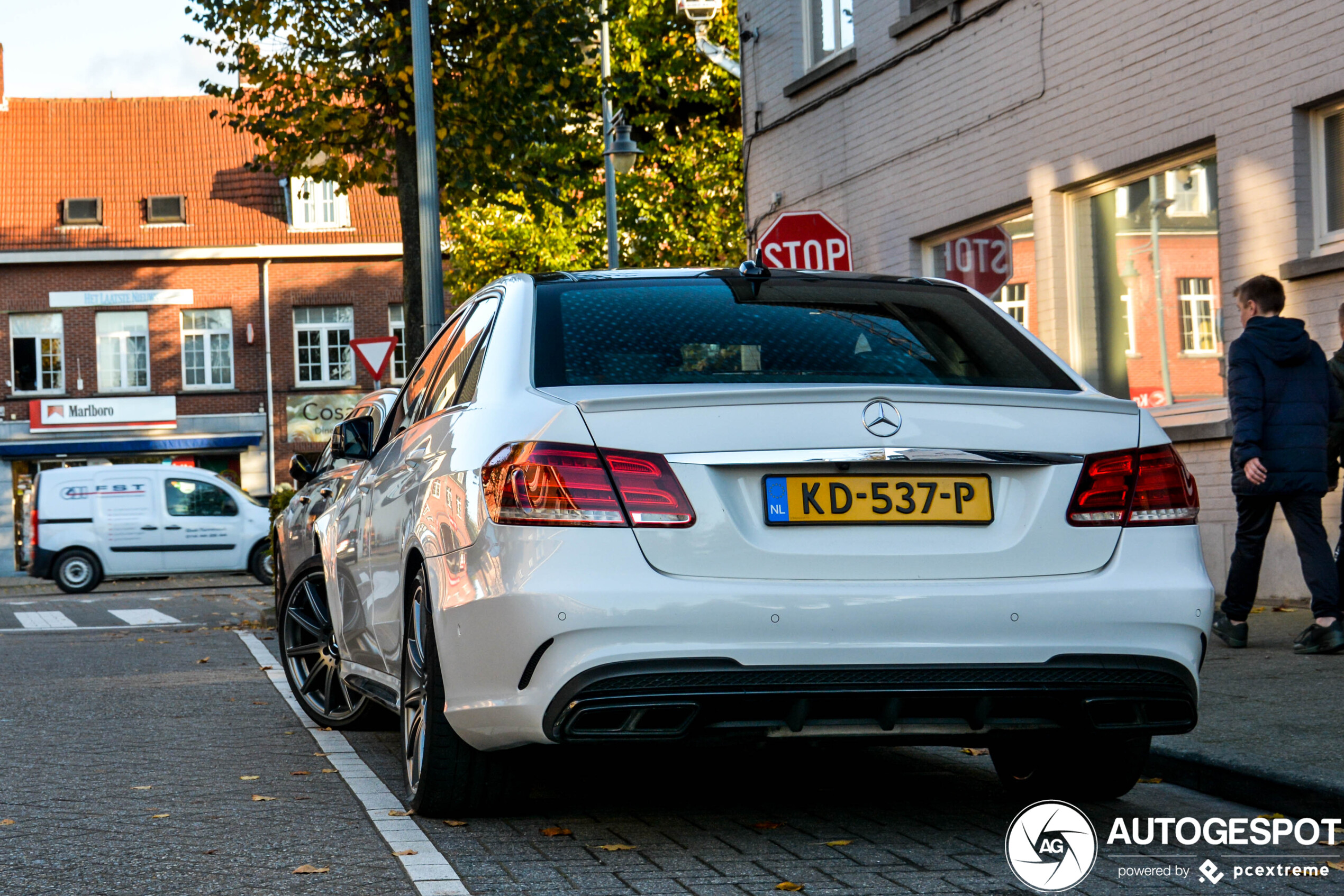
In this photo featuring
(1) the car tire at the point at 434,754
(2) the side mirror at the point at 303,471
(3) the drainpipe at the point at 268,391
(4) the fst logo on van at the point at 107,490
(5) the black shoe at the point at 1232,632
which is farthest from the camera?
(3) the drainpipe at the point at 268,391

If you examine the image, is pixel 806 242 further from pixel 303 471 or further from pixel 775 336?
pixel 775 336

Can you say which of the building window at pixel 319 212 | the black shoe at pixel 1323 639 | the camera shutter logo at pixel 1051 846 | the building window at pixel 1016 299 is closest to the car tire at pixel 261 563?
the building window at pixel 1016 299

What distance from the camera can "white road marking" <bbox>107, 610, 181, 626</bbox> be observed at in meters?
17.0

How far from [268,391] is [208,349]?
6.17 feet

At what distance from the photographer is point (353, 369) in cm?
4244

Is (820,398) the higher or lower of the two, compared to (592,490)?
higher

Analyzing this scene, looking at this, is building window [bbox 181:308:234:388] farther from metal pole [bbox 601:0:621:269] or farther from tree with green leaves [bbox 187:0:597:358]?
tree with green leaves [bbox 187:0:597:358]

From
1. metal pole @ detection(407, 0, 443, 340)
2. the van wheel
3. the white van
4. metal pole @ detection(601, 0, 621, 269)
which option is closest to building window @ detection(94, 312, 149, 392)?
metal pole @ detection(601, 0, 621, 269)

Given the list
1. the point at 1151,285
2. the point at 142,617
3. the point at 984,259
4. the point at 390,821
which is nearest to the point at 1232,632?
the point at 1151,285

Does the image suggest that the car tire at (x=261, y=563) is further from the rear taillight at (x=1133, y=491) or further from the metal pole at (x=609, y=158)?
the rear taillight at (x=1133, y=491)

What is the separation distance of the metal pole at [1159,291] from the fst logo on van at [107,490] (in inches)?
658

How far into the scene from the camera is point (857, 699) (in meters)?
4.36

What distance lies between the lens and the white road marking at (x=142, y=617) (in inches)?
667

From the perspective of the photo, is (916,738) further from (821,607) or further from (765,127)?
(765,127)
